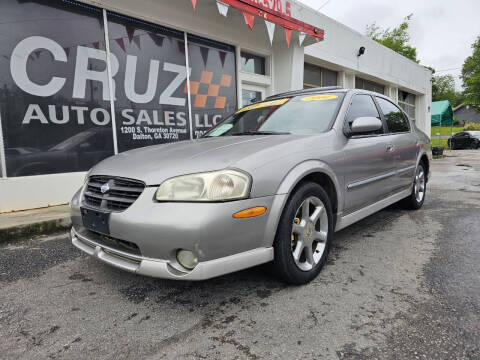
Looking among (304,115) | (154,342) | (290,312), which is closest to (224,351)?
(154,342)

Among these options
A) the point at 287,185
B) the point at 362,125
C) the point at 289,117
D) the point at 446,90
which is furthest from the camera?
the point at 446,90

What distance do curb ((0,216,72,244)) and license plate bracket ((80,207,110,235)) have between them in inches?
74.6

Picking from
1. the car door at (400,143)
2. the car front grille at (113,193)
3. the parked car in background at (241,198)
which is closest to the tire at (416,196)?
the car door at (400,143)

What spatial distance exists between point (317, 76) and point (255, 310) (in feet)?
30.9

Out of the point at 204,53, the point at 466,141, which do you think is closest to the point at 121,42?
the point at 204,53

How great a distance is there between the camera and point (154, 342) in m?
1.62

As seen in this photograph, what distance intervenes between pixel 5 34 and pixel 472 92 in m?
52.2

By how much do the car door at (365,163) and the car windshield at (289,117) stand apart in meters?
0.21

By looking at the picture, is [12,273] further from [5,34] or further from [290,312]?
[5,34]

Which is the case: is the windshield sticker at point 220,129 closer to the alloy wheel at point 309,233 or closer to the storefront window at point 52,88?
the alloy wheel at point 309,233

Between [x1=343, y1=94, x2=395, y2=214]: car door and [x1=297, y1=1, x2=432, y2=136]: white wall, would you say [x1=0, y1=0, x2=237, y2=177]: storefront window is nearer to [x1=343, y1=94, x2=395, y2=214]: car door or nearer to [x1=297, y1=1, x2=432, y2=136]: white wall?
[x1=343, y1=94, x2=395, y2=214]: car door

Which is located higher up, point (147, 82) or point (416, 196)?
point (147, 82)

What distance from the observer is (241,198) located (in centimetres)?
180

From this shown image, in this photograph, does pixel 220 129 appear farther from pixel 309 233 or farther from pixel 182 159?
pixel 309 233
